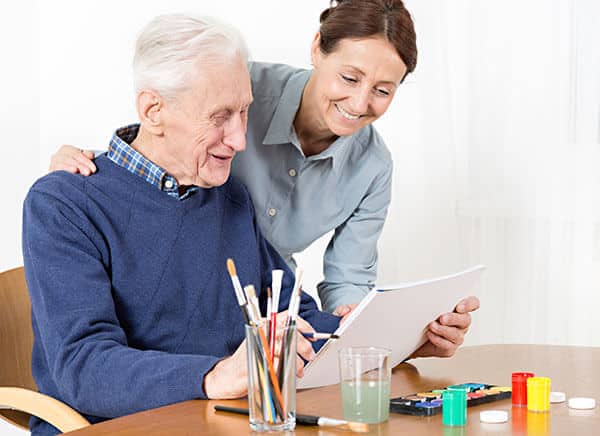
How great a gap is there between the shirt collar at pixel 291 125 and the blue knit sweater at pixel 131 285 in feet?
1.01

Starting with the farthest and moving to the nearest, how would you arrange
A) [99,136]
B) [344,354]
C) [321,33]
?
[99,136] → [321,33] → [344,354]

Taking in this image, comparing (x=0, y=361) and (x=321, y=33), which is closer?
(x=0, y=361)

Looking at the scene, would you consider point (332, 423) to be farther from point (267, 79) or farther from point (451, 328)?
point (267, 79)

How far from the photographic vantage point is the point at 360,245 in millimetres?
2480

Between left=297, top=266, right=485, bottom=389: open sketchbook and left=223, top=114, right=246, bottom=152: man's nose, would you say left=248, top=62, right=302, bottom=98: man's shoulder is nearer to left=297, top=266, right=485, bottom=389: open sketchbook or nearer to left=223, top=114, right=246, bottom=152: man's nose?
left=223, top=114, right=246, bottom=152: man's nose

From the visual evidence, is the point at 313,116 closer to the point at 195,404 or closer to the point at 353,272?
the point at 353,272

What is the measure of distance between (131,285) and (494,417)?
0.70m

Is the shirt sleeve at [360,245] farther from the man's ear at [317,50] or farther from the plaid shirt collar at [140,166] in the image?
the plaid shirt collar at [140,166]

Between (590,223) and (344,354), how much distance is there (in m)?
2.12

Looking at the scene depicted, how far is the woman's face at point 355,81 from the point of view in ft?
7.13

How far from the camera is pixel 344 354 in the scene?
1.37 m

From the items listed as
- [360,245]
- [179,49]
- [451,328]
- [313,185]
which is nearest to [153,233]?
[179,49]

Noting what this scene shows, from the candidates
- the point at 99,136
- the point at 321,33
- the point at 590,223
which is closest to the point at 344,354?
the point at 321,33

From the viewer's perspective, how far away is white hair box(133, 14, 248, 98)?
1762 millimetres
